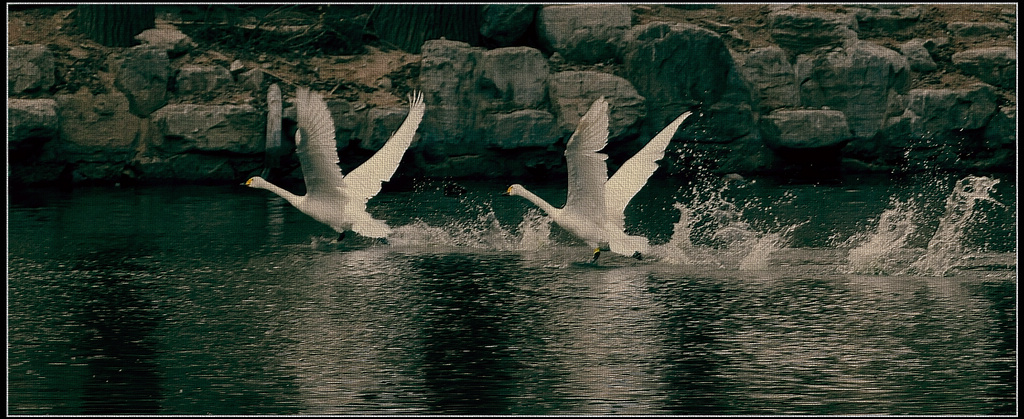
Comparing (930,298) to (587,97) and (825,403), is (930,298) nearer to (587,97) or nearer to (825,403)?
(825,403)

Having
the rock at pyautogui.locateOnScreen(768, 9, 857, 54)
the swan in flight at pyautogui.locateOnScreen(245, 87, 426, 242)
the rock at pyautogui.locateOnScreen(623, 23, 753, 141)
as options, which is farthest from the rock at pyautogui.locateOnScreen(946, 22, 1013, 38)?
the swan in flight at pyautogui.locateOnScreen(245, 87, 426, 242)

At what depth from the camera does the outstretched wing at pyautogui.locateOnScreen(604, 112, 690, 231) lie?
16.2m

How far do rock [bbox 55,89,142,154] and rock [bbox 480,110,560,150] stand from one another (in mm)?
6727

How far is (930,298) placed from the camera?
13.9 meters

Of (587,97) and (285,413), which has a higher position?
(587,97)

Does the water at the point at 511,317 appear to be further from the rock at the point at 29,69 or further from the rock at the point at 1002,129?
the rock at the point at 1002,129

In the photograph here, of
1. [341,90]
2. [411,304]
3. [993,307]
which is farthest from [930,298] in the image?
[341,90]

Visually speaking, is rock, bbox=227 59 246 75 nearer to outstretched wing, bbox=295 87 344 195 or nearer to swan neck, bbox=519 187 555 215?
outstretched wing, bbox=295 87 344 195

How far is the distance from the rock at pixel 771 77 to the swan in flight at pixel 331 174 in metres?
13.4

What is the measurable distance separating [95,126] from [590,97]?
9415mm

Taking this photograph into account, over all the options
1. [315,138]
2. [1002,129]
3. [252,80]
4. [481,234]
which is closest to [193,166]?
[252,80]

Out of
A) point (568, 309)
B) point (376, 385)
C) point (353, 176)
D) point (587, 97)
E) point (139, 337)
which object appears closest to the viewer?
point (376, 385)

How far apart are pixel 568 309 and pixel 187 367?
377cm

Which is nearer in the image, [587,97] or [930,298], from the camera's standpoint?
[930,298]
